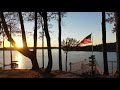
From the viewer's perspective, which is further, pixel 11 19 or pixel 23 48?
pixel 11 19
